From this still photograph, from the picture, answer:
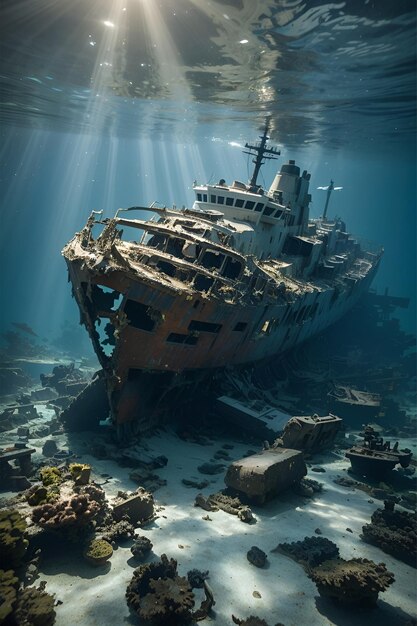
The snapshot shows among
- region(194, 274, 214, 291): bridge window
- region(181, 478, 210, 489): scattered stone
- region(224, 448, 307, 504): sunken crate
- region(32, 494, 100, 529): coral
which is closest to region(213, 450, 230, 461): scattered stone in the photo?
region(181, 478, 210, 489): scattered stone

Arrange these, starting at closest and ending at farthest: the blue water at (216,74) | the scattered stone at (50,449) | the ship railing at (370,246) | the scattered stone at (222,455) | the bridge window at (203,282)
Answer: the scattered stone at (222,455)
the scattered stone at (50,449)
the bridge window at (203,282)
the blue water at (216,74)
the ship railing at (370,246)

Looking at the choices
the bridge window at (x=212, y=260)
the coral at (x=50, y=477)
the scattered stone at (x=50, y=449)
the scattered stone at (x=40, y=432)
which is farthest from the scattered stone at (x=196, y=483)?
the scattered stone at (x=40, y=432)

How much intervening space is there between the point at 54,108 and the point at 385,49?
109 feet

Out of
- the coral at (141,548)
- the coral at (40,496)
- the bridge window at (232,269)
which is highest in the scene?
the bridge window at (232,269)

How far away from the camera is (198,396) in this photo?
13.5 meters

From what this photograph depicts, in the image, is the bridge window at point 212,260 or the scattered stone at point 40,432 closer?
the bridge window at point 212,260

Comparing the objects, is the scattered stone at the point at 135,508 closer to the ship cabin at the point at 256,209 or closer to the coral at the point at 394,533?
the coral at the point at 394,533

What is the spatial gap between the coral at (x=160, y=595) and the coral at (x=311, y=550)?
90.2 inches

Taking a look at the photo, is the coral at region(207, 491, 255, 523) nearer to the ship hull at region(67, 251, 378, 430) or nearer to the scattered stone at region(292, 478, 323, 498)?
the scattered stone at region(292, 478, 323, 498)

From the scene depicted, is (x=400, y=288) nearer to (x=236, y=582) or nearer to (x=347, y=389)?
(x=347, y=389)

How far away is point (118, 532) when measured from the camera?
6.75 meters

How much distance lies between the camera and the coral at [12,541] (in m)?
5.28

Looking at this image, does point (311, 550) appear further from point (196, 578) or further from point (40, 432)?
point (40, 432)

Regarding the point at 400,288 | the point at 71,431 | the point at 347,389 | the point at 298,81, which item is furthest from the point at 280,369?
the point at 400,288
